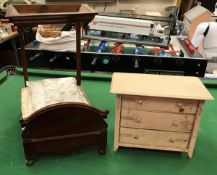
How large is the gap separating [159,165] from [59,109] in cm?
51

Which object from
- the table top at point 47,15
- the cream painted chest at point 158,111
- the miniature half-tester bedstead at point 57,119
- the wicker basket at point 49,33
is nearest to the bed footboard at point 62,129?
the miniature half-tester bedstead at point 57,119

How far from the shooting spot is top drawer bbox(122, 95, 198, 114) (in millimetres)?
1021

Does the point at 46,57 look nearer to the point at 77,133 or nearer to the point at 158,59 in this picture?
the point at 158,59

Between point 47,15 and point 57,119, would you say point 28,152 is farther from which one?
point 47,15

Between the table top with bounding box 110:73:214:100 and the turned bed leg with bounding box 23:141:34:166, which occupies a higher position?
the table top with bounding box 110:73:214:100

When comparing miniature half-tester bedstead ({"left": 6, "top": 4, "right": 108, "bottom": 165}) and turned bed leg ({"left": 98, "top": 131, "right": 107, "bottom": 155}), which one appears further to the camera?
turned bed leg ({"left": 98, "top": 131, "right": 107, "bottom": 155})

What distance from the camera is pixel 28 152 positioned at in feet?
3.32

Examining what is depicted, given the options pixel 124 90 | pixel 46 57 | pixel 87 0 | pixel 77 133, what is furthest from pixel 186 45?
pixel 87 0

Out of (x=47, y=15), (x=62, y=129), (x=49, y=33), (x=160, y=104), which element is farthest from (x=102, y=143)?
(x=49, y=33)

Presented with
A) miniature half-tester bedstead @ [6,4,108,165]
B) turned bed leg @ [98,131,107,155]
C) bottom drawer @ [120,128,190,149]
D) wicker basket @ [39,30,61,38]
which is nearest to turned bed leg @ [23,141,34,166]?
miniature half-tester bedstead @ [6,4,108,165]

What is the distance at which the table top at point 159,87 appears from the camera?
39.2 inches

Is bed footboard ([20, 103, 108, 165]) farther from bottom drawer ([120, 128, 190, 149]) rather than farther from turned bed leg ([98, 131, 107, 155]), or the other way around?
bottom drawer ([120, 128, 190, 149])

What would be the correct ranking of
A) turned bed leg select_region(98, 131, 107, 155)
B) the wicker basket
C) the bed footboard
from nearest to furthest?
the bed footboard, turned bed leg select_region(98, 131, 107, 155), the wicker basket

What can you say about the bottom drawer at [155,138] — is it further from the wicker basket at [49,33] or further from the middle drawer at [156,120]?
the wicker basket at [49,33]
